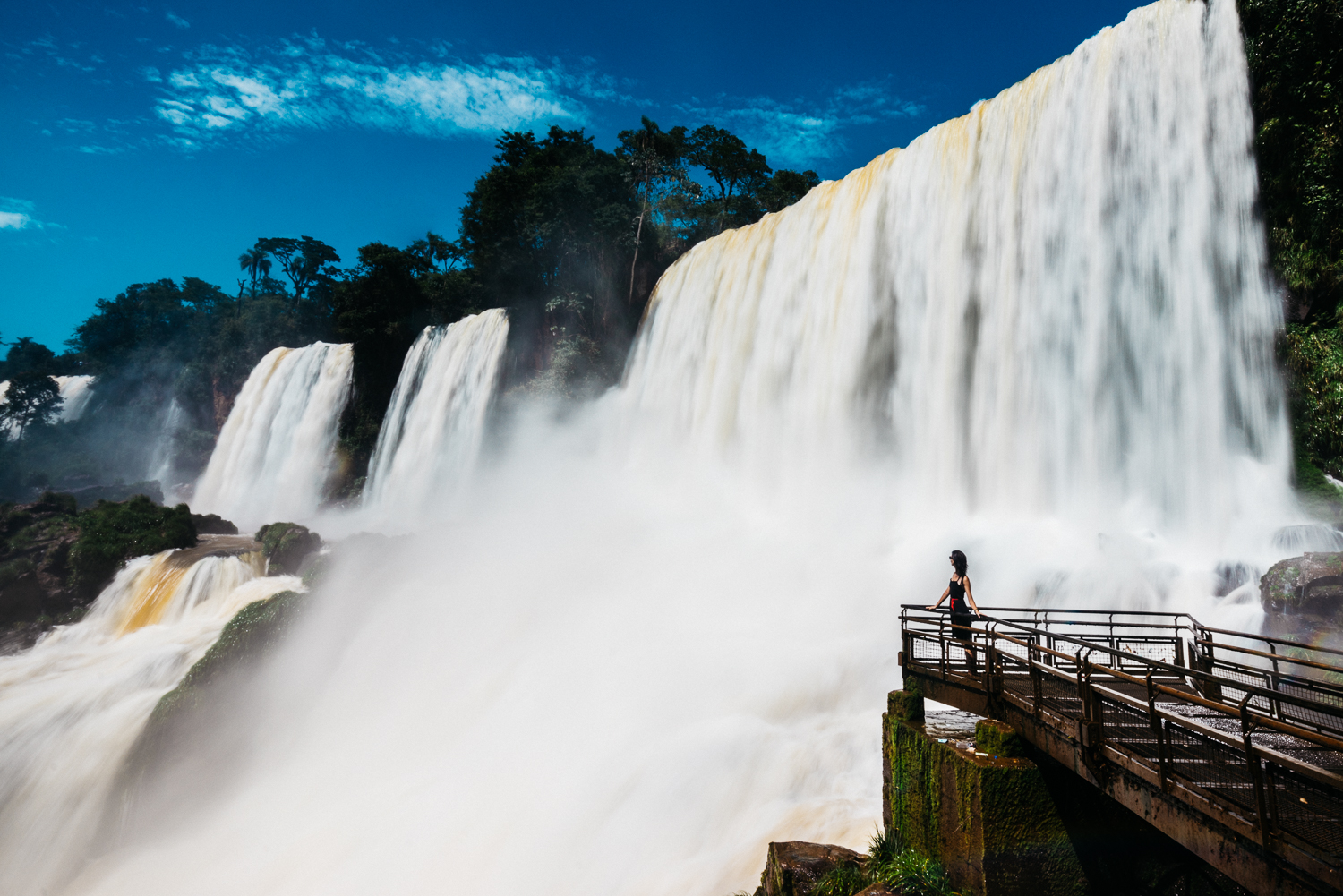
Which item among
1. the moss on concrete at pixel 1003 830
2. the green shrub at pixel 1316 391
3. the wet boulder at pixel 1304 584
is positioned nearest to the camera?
the moss on concrete at pixel 1003 830

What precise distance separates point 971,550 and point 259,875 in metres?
12.6

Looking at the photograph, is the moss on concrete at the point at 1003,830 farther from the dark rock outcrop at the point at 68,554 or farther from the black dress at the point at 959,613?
the dark rock outcrop at the point at 68,554

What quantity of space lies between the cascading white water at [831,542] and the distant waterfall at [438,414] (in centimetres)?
1021

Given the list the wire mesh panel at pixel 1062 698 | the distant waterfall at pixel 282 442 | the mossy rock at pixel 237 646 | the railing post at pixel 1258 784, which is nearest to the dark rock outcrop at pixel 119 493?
the distant waterfall at pixel 282 442

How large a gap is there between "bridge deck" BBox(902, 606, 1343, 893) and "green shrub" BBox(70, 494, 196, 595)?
23.2m

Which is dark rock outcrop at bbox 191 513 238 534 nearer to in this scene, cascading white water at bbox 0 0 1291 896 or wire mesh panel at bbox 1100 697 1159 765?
cascading white water at bbox 0 0 1291 896

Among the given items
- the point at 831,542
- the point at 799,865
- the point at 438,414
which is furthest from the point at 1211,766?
the point at 438,414

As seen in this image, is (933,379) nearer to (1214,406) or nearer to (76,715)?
(1214,406)

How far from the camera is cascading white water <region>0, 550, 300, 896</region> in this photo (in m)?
11.4

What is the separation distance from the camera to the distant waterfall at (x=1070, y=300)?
12.6 m

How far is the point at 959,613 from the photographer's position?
7.21 metres

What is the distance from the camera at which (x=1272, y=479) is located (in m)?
11.9

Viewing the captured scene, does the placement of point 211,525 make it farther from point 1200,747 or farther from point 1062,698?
point 1200,747

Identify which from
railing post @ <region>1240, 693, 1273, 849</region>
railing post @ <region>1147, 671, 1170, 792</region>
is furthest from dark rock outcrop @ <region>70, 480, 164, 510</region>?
railing post @ <region>1240, 693, 1273, 849</region>
